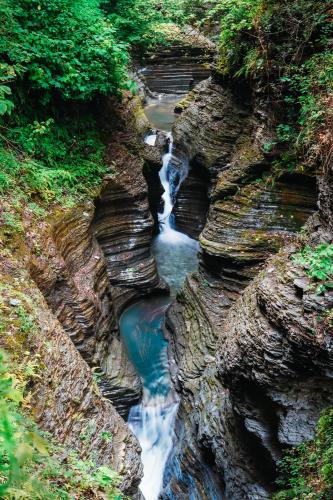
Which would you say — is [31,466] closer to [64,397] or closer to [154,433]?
[64,397]

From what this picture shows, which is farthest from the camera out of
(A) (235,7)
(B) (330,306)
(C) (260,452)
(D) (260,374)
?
(A) (235,7)

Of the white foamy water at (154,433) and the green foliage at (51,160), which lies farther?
the white foamy water at (154,433)

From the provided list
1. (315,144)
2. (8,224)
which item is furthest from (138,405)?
(315,144)

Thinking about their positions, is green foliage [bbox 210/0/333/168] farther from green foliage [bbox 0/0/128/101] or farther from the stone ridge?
the stone ridge

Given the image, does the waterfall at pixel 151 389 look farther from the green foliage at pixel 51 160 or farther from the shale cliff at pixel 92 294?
the green foliage at pixel 51 160

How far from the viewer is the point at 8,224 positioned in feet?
17.9

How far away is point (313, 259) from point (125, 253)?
5743 mm

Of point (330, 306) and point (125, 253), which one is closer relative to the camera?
point (330, 306)

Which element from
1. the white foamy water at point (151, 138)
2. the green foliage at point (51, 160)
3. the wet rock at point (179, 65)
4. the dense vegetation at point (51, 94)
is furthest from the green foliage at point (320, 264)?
the wet rock at point (179, 65)

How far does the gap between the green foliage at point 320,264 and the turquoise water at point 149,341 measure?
5208 millimetres

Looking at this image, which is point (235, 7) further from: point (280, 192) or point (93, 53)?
point (280, 192)

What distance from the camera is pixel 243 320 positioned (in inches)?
206

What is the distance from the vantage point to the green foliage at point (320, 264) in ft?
13.2

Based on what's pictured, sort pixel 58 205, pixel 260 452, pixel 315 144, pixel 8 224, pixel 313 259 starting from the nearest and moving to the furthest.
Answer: pixel 313 259
pixel 260 452
pixel 8 224
pixel 315 144
pixel 58 205
